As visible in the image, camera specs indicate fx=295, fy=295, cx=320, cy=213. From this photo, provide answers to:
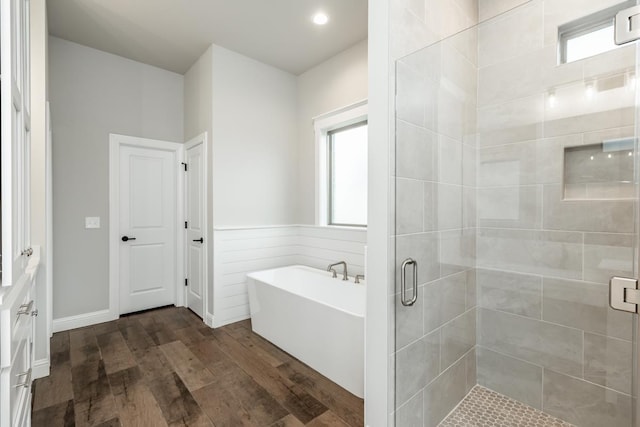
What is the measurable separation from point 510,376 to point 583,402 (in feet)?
1.13

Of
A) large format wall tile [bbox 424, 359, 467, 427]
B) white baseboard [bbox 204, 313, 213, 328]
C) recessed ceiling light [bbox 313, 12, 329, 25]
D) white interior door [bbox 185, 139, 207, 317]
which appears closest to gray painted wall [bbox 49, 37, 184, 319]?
white interior door [bbox 185, 139, 207, 317]

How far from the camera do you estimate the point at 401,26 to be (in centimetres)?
151

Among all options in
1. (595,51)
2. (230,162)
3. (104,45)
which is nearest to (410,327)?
(595,51)

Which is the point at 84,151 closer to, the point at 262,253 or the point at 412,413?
the point at 262,253

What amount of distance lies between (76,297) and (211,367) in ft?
6.46

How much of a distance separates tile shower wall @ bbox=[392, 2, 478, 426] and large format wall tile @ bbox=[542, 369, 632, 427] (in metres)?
0.40

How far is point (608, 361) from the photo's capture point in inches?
55.3

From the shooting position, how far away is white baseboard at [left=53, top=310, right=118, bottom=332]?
3096 mm

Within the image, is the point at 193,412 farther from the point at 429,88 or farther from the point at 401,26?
the point at 401,26

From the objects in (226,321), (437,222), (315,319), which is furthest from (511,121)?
(226,321)

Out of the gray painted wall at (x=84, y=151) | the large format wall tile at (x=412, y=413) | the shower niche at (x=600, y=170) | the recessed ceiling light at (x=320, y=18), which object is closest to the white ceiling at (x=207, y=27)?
the recessed ceiling light at (x=320, y=18)

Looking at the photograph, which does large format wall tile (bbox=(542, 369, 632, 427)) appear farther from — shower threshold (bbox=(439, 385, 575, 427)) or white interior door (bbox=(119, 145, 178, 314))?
white interior door (bbox=(119, 145, 178, 314))

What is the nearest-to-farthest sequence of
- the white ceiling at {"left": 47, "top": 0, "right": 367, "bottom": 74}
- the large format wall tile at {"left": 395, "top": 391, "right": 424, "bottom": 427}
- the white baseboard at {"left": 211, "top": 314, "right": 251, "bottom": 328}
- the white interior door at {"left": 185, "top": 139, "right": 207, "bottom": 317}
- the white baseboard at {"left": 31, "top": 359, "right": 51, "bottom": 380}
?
the large format wall tile at {"left": 395, "top": 391, "right": 424, "bottom": 427}, the white baseboard at {"left": 31, "top": 359, "right": 51, "bottom": 380}, the white ceiling at {"left": 47, "top": 0, "right": 367, "bottom": 74}, the white baseboard at {"left": 211, "top": 314, "right": 251, "bottom": 328}, the white interior door at {"left": 185, "top": 139, "right": 207, "bottom": 317}

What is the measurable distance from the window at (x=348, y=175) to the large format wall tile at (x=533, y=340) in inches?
65.4
